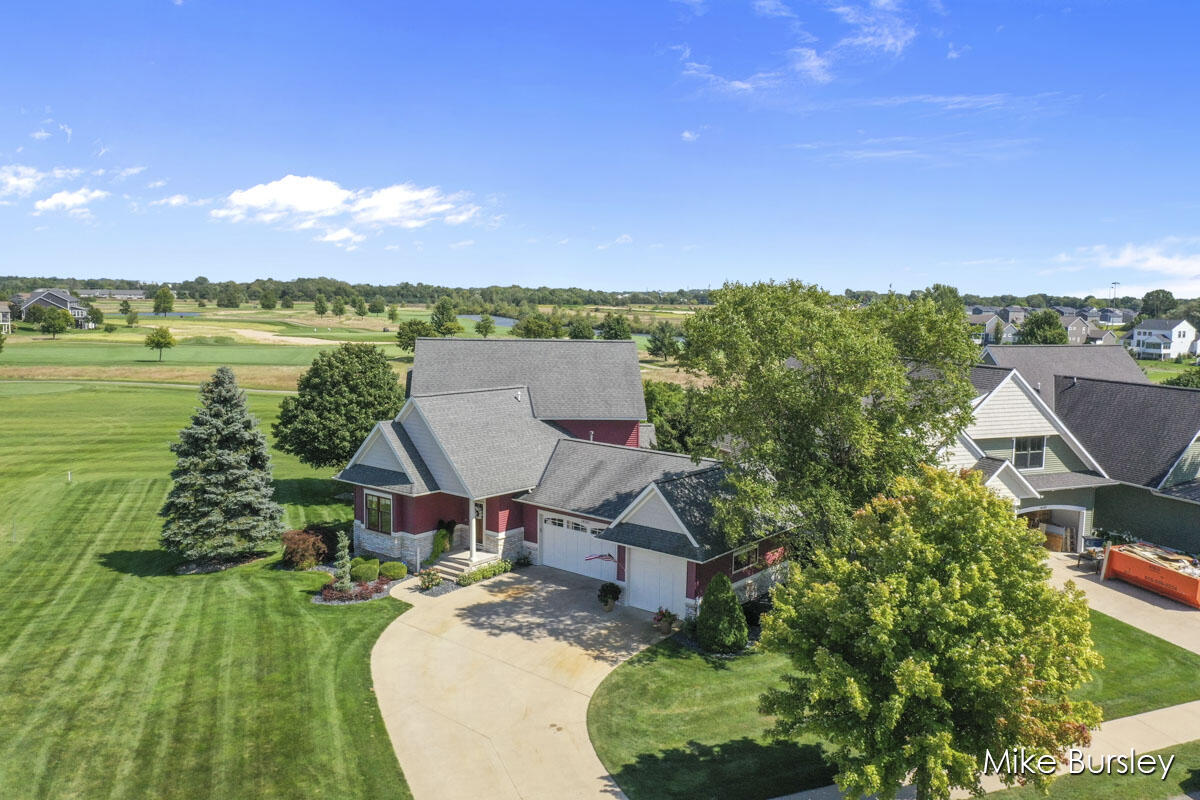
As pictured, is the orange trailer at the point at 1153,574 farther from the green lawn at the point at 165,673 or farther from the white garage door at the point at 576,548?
the green lawn at the point at 165,673

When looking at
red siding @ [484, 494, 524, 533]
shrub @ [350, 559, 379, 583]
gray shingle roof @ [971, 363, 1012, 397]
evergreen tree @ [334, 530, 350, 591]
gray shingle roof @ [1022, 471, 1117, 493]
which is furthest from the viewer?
gray shingle roof @ [971, 363, 1012, 397]

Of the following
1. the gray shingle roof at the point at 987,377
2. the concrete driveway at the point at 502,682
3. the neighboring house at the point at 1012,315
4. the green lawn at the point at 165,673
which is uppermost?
the neighboring house at the point at 1012,315

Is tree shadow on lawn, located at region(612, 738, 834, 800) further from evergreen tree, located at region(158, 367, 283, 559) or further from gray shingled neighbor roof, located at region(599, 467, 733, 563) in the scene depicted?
evergreen tree, located at region(158, 367, 283, 559)

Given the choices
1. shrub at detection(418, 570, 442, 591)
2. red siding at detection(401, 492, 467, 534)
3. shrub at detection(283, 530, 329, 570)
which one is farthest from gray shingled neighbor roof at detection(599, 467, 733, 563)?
shrub at detection(283, 530, 329, 570)

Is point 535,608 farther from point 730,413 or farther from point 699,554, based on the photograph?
point 730,413

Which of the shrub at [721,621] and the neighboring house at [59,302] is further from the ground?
the neighboring house at [59,302]

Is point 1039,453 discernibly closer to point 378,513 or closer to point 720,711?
point 720,711

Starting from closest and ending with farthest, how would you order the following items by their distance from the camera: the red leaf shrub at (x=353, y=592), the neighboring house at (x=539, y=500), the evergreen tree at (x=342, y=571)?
the neighboring house at (x=539, y=500)
the red leaf shrub at (x=353, y=592)
the evergreen tree at (x=342, y=571)

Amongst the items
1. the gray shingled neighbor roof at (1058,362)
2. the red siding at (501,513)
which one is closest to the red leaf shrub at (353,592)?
the red siding at (501,513)
